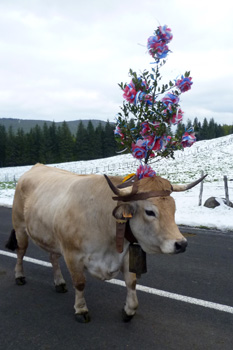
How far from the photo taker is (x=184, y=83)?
3.09 metres

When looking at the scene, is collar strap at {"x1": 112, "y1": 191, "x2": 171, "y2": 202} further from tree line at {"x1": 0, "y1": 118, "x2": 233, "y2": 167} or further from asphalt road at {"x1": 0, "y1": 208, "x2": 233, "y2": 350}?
tree line at {"x1": 0, "y1": 118, "x2": 233, "y2": 167}

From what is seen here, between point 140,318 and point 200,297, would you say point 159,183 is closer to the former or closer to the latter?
point 140,318

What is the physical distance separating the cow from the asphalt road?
0.23 m

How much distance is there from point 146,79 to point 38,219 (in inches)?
92.4

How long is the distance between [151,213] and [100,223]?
2.35 ft

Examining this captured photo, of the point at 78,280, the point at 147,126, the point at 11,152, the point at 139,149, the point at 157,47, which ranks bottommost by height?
the point at 11,152

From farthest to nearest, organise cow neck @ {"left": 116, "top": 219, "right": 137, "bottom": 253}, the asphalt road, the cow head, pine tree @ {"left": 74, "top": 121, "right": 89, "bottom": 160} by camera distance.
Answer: pine tree @ {"left": 74, "top": 121, "right": 89, "bottom": 160} → the asphalt road → cow neck @ {"left": 116, "top": 219, "right": 137, "bottom": 253} → the cow head

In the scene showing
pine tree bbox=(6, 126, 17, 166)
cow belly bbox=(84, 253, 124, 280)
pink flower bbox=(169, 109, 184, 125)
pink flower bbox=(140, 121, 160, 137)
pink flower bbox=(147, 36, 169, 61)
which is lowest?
pine tree bbox=(6, 126, 17, 166)

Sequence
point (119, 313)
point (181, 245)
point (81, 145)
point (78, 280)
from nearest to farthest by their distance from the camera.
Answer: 1. point (181, 245)
2. point (78, 280)
3. point (119, 313)
4. point (81, 145)

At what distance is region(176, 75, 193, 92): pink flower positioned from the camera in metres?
3.09

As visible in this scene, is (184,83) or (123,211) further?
(184,83)

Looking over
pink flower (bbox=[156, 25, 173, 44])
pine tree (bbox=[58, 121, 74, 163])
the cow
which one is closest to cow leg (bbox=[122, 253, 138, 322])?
the cow

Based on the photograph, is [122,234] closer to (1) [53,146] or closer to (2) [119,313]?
(2) [119,313]

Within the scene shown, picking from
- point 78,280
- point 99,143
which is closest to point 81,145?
point 99,143
